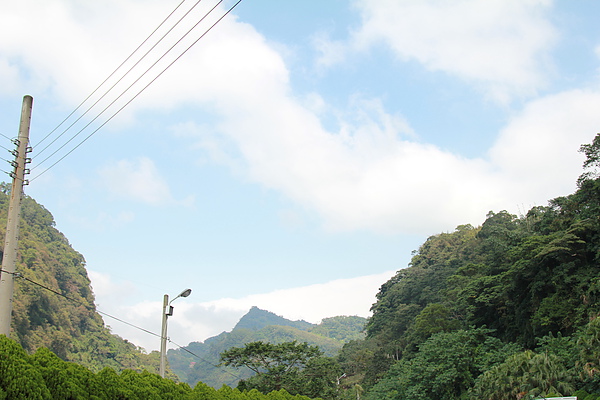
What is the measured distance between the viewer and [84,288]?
80375 mm

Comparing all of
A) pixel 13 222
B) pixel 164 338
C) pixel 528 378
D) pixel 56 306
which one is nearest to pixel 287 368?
pixel 528 378

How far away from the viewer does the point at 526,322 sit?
29.8 metres

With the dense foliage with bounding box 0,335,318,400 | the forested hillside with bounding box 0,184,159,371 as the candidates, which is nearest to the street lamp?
the dense foliage with bounding box 0,335,318,400

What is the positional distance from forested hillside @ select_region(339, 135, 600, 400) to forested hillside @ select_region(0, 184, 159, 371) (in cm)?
3498

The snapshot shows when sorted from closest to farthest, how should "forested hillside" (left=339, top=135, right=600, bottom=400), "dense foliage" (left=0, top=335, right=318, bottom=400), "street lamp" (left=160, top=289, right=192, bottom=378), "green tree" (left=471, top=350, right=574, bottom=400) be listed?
"dense foliage" (left=0, top=335, right=318, bottom=400) < "street lamp" (left=160, top=289, right=192, bottom=378) < "green tree" (left=471, top=350, right=574, bottom=400) < "forested hillside" (left=339, top=135, right=600, bottom=400)

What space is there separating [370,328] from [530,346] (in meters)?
32.9

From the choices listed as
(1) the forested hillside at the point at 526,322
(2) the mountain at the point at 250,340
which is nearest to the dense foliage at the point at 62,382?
(1) the forested hillside at the point at 526,322

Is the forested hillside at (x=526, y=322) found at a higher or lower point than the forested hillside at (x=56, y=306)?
lower

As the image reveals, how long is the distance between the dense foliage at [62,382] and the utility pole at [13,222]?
4.85 ft

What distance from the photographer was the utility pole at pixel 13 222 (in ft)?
27.2

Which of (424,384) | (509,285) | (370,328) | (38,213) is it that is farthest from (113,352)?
(509,285)

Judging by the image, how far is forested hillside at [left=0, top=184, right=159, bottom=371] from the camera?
187 feet

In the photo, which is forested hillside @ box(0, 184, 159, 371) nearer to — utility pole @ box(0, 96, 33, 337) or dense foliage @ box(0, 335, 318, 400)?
utility pole @ box(0, 96, 33, 337)

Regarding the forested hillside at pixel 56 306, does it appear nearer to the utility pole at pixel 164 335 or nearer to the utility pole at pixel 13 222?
the utility pole at pixel 164 335
